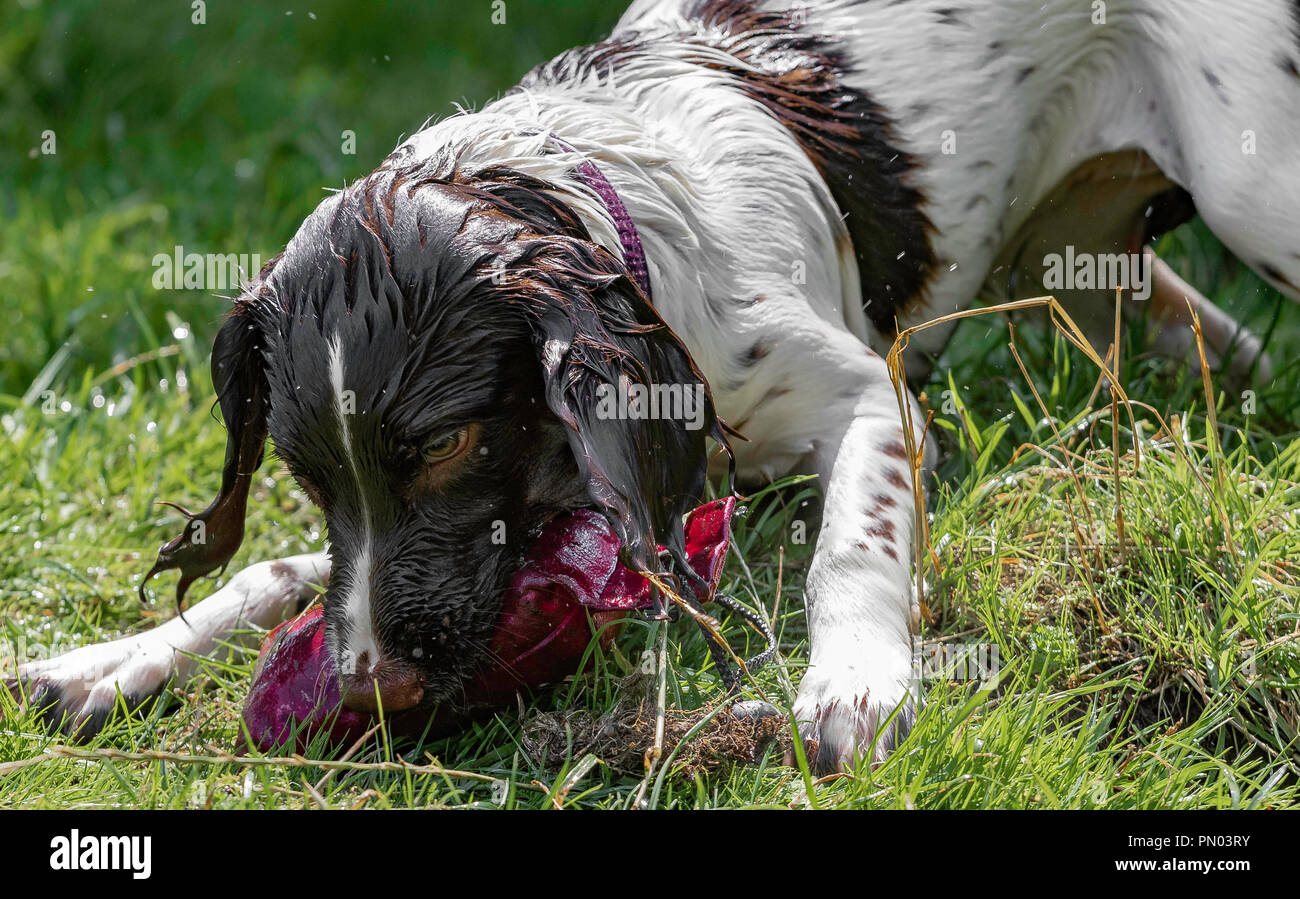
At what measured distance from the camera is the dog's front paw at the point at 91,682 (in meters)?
3.04

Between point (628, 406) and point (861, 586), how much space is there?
0.67m

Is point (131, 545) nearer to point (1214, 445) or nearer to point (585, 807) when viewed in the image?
point (585, 807)

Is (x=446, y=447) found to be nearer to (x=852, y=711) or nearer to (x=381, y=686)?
(x=381, y=686)

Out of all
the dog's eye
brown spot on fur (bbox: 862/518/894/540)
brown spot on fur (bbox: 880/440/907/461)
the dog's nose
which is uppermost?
the dog's eye

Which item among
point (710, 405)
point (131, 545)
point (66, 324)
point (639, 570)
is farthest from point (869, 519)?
point (66, 324)

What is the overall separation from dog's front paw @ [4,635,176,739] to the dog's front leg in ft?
4.81

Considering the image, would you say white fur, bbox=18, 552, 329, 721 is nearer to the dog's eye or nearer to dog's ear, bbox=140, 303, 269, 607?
dog's ear, bbox=140, 303, 269, 607

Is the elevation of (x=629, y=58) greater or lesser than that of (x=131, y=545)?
greater

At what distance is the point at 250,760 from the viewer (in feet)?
8.05

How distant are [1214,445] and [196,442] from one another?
289 centimetres

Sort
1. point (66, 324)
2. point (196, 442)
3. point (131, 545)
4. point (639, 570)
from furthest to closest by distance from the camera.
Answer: point (66, 324) → point (196, 442) → point (131, 545) → point (639, 570)

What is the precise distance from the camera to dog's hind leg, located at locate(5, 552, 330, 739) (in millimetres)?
3072

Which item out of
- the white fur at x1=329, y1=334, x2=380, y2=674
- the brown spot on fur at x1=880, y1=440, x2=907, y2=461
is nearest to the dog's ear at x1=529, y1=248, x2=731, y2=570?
the white fur at x1=329, y1=334, x2=380, y2=674
